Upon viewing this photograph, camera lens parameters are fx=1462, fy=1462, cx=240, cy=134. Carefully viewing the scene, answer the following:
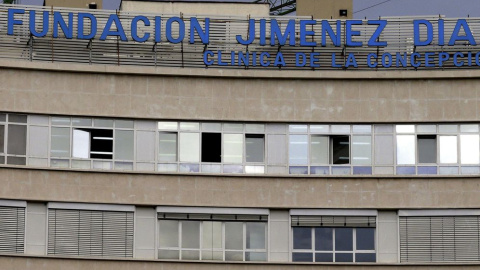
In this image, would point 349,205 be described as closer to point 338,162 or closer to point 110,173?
point 338,162

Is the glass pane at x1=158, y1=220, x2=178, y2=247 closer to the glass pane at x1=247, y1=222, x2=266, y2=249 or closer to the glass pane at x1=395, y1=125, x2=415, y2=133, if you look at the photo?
the glass pane at x1=247, y1=222, x2=266, y2=249

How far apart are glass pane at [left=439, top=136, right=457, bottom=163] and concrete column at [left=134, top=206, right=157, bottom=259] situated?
1184 cm

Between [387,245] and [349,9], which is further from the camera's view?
[349,9]

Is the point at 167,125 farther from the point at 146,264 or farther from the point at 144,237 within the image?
the point at 146,264

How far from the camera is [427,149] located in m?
58.3

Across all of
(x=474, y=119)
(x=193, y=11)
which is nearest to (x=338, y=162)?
(x=474, y=119)

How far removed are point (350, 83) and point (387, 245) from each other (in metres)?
6.60

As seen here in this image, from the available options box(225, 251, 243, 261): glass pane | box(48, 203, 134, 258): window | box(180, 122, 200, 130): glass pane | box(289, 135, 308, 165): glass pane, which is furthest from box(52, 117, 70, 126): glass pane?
box(289, 135, 308, 165): glass pane

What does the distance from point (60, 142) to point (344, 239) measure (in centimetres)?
1176

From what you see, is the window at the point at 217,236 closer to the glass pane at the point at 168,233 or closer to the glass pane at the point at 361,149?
the glass pane at the point at 168,233

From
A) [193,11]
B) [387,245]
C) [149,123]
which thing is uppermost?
[193,11]

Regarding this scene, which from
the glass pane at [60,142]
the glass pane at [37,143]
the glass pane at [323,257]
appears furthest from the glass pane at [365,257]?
the glass pane at [37,143]

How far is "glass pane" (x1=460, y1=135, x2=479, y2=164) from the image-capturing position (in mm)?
58000

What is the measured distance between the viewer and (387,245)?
57.3 metres
